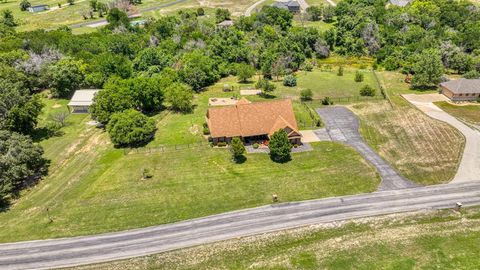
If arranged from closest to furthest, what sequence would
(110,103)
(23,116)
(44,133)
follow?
(23,116) < (110,103) < (44,133)

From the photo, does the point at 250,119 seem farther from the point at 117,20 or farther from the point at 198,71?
the point at 117,20

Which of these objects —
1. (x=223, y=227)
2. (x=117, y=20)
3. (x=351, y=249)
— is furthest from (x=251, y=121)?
(x=117, y=20)

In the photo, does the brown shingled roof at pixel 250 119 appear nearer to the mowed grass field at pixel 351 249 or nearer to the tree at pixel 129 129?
the tree at pixel 129 129

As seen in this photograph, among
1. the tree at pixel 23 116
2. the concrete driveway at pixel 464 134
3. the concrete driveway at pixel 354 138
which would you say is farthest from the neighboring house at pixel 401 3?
the tree at pixel 23 116

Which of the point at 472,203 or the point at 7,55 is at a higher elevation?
the point at 7,55

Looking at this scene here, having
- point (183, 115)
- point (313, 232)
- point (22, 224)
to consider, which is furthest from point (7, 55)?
point (313, 232)

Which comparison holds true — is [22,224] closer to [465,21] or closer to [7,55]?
[7,55]

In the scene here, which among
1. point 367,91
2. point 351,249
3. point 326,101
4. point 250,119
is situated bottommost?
point 351,249
